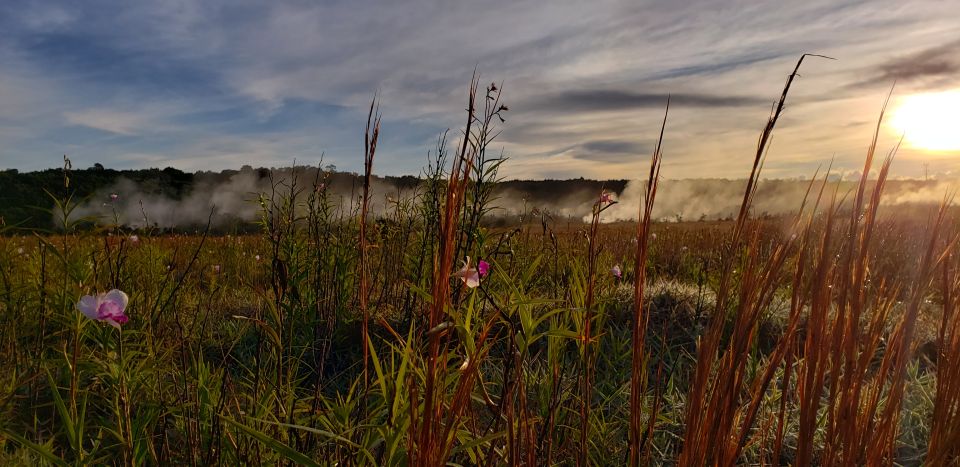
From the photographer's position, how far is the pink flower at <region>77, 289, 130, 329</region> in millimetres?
1360

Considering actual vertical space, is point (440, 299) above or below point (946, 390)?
above

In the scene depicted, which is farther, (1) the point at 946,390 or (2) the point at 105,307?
(2) the point at 105,307

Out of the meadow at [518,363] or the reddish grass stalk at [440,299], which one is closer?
the reddish grass stalk at [440,299]

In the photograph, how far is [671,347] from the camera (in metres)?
4.34

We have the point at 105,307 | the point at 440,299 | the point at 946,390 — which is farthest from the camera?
the point at 105,307

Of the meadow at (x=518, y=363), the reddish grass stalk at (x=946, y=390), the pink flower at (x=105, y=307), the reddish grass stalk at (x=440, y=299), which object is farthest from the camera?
the pink flower at (x=105, y=307)

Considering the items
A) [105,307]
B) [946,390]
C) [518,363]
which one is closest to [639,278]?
[518,363]

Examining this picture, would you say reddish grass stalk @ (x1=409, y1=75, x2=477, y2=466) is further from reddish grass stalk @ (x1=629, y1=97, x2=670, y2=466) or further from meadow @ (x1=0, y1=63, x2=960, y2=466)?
reddish grass stalk @ (x1=629, y1=97, x2=670, y2=466)

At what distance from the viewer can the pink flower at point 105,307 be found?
136 cm

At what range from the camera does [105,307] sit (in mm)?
1396

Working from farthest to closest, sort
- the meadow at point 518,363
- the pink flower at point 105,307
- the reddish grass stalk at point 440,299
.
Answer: the pink flower at point 105,307, the meadow at point 518,363, the reddish grass stalk at point 440,299

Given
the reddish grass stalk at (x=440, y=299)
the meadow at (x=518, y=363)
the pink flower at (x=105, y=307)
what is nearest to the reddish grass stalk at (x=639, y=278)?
the meadow at (x=518, y=363)

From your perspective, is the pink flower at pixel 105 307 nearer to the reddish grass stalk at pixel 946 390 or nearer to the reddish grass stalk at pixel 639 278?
the reddish grass stalk at pixel 639 278

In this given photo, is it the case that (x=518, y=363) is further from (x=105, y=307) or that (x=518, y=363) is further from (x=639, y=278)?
(x=105, y=307)
